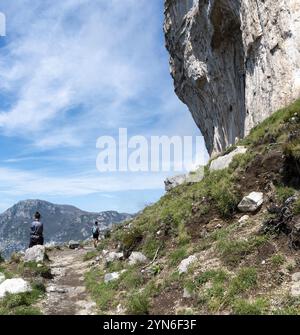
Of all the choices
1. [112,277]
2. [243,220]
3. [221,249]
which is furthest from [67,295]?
[243,220]

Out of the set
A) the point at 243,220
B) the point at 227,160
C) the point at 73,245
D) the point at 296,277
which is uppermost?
the point at 227,160

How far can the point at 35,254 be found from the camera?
2458 centimetres

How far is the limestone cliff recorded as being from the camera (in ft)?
90.4

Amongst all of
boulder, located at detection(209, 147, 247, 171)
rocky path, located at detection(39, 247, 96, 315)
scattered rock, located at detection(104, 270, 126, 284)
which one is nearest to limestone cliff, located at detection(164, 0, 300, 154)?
boulder, located at detection(209, 147, 247, 171)

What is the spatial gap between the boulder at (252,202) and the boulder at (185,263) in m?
3.18

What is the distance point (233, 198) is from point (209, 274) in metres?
4.94

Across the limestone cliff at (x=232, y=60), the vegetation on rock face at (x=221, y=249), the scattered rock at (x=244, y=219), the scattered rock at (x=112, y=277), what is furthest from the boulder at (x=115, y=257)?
the limestone cliff at (x=232, y=60)

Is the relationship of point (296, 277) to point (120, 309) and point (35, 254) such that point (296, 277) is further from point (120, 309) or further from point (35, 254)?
point (35, 254)

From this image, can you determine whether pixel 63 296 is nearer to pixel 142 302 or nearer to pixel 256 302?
pixel 142 302

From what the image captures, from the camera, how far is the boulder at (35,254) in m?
24.2

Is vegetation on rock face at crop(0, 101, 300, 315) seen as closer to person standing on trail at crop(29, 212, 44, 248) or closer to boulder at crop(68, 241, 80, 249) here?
person standing on trail at crop(29, 212, 44, 248)

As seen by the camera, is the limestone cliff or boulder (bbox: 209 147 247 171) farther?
the limestone cliff

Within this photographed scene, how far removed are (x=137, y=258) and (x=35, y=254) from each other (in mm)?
9948

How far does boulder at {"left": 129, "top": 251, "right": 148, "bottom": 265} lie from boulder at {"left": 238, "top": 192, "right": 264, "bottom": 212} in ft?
15.9
